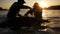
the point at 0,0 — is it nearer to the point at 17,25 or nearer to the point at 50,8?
the point at 50,8

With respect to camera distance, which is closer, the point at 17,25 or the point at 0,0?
the point at 17,25

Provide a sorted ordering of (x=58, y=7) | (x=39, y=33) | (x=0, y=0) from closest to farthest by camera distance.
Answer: (x=39, y=33) → (x=58, y=7) → (x=0, y=0)

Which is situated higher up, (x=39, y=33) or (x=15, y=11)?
(x=15, y=11)

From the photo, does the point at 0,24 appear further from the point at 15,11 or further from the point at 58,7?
the point at 58,7

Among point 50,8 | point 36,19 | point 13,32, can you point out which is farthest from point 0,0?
point 13,32

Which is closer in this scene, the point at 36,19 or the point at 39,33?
the point at 39,33

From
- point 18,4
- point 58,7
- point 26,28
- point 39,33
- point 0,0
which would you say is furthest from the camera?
point 0,0

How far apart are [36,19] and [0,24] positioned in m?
2.87

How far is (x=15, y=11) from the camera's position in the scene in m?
15.9

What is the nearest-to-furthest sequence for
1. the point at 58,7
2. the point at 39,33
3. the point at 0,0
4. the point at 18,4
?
1. the point at 39,33
2. the point at 18,4
3. the point at 58,7
4. the point at 0,0

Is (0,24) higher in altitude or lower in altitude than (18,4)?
lower

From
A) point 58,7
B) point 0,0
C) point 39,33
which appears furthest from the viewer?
point 0,0

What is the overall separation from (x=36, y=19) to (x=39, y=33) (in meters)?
3.50

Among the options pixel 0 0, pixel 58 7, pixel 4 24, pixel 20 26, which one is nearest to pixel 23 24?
pixel 20 26
